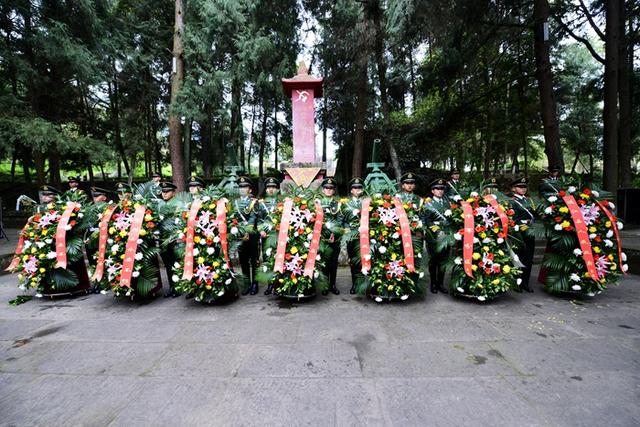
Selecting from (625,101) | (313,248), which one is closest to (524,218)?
(313,248)

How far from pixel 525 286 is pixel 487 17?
836cm

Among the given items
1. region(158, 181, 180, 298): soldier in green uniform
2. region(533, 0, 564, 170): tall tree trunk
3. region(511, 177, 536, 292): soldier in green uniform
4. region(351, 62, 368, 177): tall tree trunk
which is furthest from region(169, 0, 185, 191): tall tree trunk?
region(533, 0, 564, 170): tall tree trunk

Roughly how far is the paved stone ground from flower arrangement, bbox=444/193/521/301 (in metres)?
0.27

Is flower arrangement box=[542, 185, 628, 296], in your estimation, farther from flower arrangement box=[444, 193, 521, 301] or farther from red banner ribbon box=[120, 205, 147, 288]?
red banner ribbon box=[120, 205, 147, 288]

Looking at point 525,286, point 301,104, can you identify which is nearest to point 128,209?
point 301,104

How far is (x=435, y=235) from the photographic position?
4754mm

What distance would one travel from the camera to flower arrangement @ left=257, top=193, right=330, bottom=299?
161 inches

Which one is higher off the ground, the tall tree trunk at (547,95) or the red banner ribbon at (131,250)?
the tall tree trunk at (547,95)

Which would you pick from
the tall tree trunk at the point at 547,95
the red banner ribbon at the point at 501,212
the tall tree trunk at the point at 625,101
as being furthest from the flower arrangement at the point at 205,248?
the tall tree trunk at the point at 625,101

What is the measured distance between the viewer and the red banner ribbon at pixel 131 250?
4094mm

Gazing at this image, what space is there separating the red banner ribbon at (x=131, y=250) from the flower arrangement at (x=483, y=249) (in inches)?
161

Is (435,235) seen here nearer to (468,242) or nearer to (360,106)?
(468,242)

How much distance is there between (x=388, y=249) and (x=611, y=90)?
873 centimetres

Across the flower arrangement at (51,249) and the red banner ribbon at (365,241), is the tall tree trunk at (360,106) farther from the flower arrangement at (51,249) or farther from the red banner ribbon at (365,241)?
the flower arrangement at (51,249)
